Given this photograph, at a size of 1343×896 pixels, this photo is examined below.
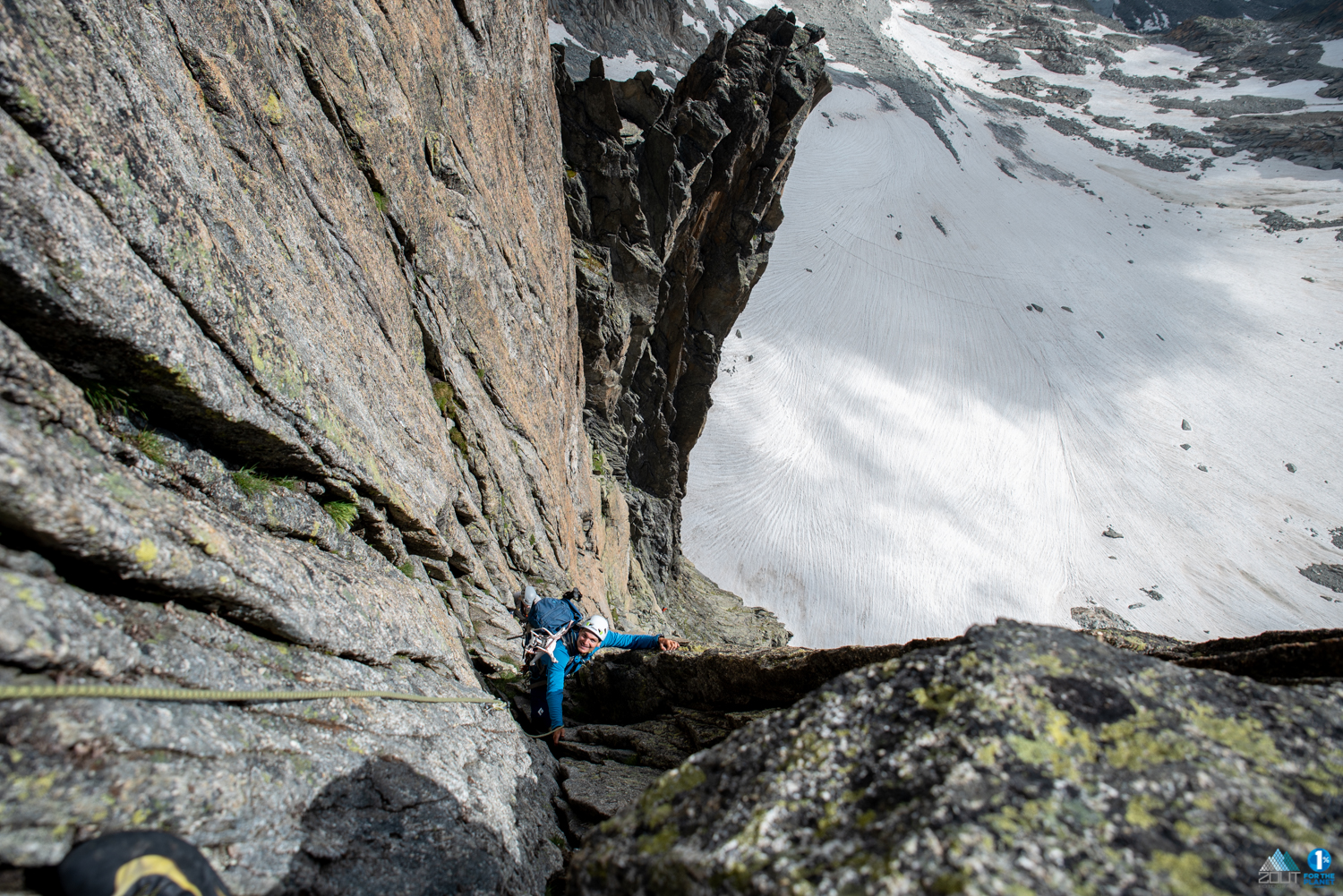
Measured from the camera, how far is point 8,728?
8.71ft

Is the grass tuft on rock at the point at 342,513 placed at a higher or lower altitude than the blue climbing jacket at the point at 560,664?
higher

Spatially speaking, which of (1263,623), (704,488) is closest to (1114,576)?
(1263,623)

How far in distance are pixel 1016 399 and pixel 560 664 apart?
73.5m

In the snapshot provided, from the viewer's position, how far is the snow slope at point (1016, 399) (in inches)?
2009

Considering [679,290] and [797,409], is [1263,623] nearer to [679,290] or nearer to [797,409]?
[797,409]

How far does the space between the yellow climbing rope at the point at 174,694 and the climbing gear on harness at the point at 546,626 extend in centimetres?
278

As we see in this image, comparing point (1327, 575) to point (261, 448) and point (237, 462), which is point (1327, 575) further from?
point (237, 462)

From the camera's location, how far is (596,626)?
29.8ft

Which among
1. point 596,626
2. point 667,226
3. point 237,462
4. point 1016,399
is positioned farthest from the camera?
point 1016,399

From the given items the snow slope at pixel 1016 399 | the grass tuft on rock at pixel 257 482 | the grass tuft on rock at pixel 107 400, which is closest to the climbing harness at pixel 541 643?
the grass tuft on rock at pixel 257 482

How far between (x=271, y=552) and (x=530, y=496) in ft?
26.5

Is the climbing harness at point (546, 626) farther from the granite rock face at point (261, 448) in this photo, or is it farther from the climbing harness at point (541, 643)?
the granite rock face at point (261, 448)

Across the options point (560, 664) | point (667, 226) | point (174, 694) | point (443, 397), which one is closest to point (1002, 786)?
point (174, 694)

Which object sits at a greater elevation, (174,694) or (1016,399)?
(174,694)
